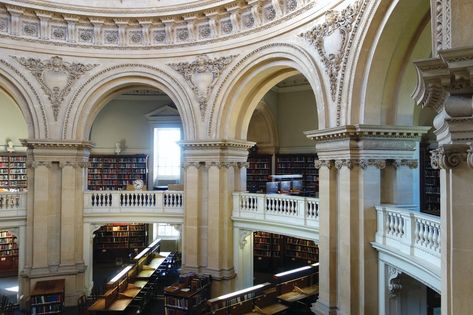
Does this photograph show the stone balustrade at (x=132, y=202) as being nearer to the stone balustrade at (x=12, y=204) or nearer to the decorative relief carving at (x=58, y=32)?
the stone balustrade at (x=12, y=204)

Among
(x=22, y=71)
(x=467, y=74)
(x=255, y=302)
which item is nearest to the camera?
(x=467, y=74)

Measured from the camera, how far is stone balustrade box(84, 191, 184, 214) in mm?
12513

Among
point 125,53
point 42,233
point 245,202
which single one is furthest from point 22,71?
point 245,202

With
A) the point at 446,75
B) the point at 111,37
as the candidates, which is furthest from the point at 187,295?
the point at 446,75

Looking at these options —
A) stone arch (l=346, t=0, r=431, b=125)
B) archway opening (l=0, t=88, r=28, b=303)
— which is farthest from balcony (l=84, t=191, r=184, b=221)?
stone arch (l=346, t=0, r=431, b=125)

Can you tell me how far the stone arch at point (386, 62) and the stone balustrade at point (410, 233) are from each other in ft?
6.20

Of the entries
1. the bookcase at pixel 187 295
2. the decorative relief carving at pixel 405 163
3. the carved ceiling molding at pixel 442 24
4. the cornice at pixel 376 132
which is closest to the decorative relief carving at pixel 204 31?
the cornice at pixel 376 132

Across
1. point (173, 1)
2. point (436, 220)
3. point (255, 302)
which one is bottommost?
point (255, 302)

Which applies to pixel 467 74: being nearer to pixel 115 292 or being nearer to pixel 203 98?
pixel 203 98

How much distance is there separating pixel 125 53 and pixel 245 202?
576 centimetres

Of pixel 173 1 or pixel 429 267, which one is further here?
pixel 173 1

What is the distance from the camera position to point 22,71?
11391 millimetres

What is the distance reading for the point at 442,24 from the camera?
4.11 meters

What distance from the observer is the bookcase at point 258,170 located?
1670 cm
